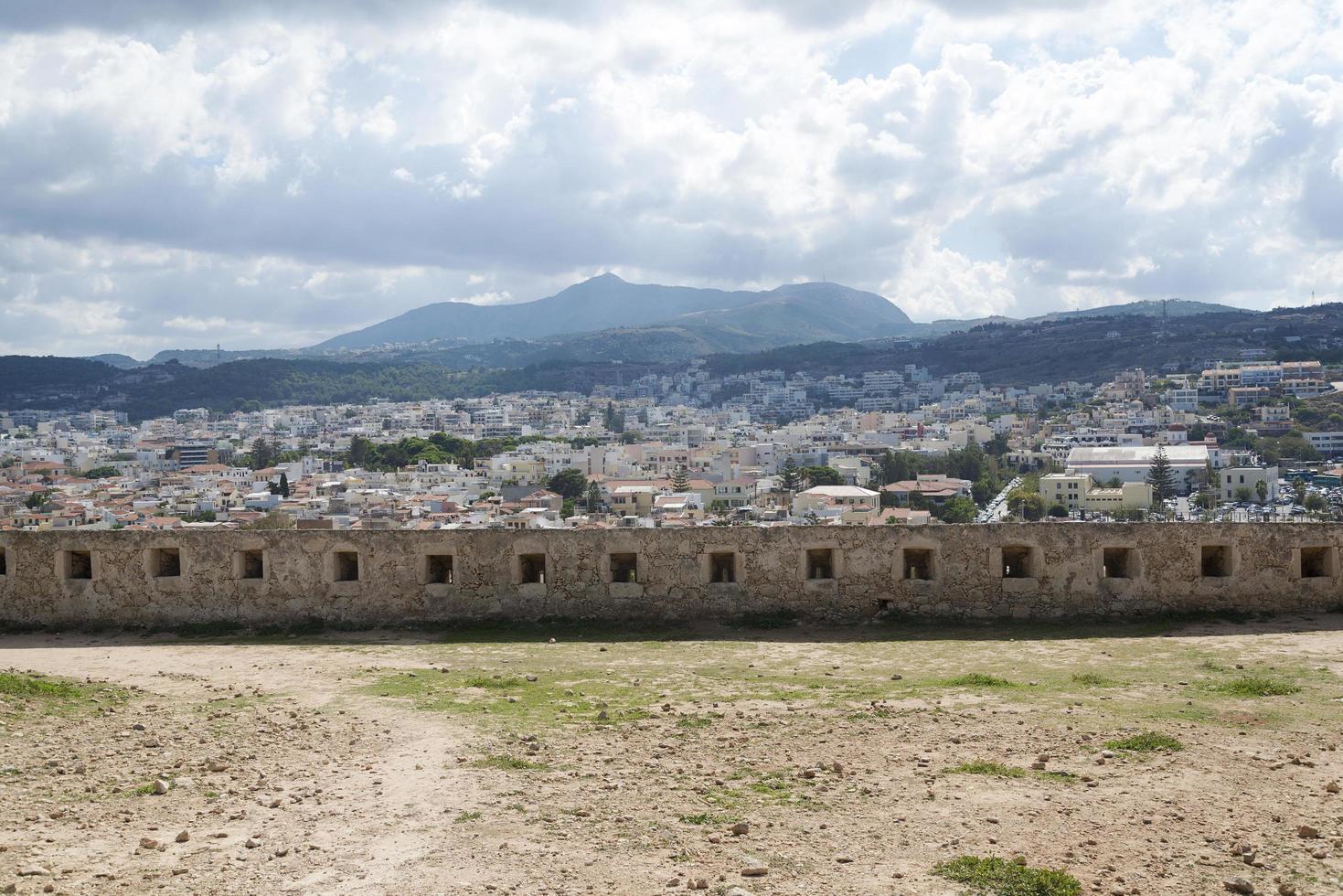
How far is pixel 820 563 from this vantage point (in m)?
13.2

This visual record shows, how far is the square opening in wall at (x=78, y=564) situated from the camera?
43.6 feet

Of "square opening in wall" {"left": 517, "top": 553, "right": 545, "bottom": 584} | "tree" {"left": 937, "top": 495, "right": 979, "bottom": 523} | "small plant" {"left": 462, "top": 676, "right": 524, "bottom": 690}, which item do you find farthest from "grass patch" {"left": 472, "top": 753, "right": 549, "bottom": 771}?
Answer: "tree" {"left": 937, "top": 495, "right": 979, "bottom": 523}

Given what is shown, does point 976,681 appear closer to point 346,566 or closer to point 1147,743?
point 1147,743

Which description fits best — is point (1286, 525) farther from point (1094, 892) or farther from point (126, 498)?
point (126, 498)

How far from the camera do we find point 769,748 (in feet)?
24.1

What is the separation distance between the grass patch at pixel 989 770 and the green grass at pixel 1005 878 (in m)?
1.32

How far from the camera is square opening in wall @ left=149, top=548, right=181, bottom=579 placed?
1325 centimetres

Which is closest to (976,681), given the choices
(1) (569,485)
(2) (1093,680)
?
(2) (1093,680)

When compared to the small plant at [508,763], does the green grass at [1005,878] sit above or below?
above

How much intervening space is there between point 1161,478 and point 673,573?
87.5m

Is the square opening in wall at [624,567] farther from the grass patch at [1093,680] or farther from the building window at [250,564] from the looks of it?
the grass patch at [1093,680]

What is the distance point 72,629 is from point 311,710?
5972 millimetres

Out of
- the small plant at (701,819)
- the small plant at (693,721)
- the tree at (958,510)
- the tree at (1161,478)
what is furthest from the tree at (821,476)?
the small plant at (701,819)

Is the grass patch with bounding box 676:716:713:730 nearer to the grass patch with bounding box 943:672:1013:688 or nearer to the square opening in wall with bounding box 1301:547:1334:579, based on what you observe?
the grass patch with bounding box 943:672:1013:688
